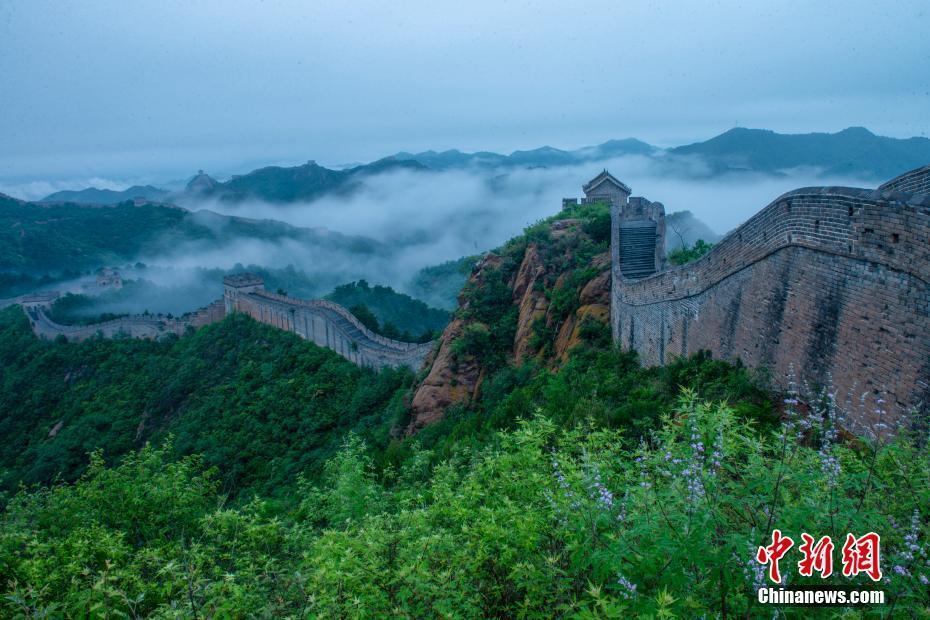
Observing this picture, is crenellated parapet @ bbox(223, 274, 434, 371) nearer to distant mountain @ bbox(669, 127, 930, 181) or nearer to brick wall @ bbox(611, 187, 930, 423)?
brick wall @ bbox(611, 187, 930, 423)

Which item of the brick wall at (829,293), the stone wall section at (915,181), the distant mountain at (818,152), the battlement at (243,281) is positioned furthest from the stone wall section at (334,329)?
the distant mountain at (818,152)

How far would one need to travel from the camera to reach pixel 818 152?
221 ft

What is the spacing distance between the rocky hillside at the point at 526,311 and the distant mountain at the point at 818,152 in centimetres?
4779

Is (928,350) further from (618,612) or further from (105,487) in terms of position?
(105,487)

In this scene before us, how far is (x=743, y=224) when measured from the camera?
9.30 m

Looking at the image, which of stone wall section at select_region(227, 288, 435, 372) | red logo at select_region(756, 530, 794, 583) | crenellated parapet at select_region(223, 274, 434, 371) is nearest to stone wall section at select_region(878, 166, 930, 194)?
red logo at select_region(756, 530, 794, 583)

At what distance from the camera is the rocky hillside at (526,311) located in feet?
54.7

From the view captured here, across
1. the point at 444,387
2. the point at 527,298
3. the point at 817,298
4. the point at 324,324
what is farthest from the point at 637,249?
the point at 324,324

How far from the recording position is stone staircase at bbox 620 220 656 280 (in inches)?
630

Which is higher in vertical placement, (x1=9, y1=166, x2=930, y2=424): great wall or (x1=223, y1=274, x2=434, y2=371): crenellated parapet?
(x1=9, y1=166, x2=930, y2=424): great wall

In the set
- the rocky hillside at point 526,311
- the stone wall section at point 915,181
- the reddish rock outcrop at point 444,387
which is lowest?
the reddish rock outcrop at point 444,387

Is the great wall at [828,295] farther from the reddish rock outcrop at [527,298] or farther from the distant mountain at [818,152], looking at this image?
the distant mountain at [818,152]

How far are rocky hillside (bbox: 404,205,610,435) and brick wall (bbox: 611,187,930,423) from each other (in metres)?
5.61

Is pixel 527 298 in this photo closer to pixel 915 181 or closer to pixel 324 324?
pixel 915 181
